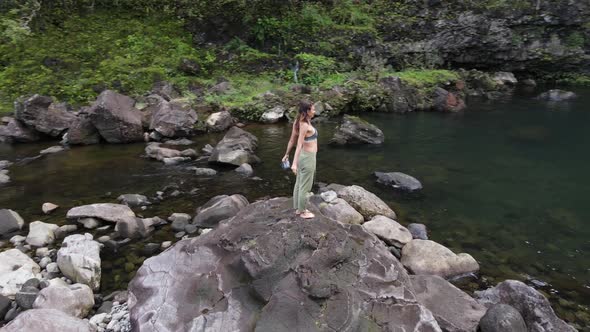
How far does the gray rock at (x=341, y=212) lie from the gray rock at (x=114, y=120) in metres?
10.0

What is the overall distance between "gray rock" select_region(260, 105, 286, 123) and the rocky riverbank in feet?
42.8

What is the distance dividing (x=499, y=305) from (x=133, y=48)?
25.1m

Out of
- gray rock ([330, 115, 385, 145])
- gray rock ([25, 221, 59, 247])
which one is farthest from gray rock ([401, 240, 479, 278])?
gray rock ([330, 115, 385, 145])

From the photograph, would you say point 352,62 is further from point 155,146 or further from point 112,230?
point 112,230

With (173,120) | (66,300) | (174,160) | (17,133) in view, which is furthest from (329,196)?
(17,133)

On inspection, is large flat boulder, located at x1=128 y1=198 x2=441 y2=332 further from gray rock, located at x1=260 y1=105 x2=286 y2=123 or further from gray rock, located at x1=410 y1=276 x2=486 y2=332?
gray rock, located at x1=260 y1=105 x2=286 y2=123

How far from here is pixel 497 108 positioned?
78.6ft

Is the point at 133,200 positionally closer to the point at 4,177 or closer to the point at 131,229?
the point at 131,229

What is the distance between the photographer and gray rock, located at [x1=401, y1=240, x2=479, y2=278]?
304 inches

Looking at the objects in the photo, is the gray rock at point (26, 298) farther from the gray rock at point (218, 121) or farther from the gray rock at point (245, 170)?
the gray rock at point (218, 121)

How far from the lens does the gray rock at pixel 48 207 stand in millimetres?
10134

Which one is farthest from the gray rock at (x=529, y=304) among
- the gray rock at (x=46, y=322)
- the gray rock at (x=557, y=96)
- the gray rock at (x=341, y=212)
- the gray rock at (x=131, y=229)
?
the gray rock at (x=557, y=96)

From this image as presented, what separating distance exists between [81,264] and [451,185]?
10.1m

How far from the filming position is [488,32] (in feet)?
102
